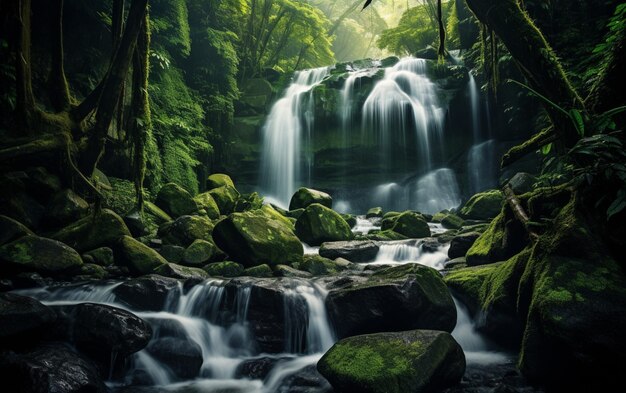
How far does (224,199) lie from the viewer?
12.5 m

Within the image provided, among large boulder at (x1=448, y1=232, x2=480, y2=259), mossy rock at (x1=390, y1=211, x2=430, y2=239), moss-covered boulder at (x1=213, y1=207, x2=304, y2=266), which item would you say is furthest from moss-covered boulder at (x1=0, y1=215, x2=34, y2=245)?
mossy rock at (x1=390, y1=211, x2=430, y2=239)

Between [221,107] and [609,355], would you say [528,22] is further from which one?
[221,107]

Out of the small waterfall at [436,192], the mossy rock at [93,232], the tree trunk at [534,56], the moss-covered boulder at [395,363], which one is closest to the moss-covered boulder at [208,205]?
the mossy rock at [93,232]

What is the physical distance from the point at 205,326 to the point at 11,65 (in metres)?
6.89

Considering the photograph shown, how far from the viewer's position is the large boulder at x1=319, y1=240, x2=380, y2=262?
8891 mm

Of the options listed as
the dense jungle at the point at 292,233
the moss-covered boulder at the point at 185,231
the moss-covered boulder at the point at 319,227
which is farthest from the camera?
the moss-covered boulder at the point at 319,227

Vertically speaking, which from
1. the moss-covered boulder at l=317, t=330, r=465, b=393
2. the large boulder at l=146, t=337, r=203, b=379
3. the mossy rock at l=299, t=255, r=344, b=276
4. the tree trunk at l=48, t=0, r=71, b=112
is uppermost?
the tree trunk at l=48, t=0, r=71, b=112

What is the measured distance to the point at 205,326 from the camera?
17.4ft

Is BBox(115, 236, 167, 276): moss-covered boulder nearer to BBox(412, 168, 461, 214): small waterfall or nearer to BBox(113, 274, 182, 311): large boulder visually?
BBox(113, 274, 182, 311): large boulder

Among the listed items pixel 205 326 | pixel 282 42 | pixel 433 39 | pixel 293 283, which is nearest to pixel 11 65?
pixel 205 326

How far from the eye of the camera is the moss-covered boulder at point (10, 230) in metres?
6.45

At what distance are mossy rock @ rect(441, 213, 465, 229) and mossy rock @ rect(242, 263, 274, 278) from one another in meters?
6.91

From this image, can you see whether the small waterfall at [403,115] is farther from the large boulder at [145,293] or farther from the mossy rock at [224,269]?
the large boulder at [145,293]

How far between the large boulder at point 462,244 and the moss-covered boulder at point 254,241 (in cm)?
343
